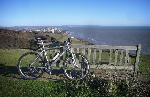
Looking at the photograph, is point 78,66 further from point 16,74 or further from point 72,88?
point 16,74

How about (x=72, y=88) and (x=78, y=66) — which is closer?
(x=72, y=88)

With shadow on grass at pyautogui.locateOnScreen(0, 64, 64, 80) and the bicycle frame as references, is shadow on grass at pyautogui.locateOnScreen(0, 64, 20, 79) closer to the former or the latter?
shadow on grass at pyautogui.locateOnScreen(0, 64, 64, 80)

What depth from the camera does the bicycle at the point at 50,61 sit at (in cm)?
952

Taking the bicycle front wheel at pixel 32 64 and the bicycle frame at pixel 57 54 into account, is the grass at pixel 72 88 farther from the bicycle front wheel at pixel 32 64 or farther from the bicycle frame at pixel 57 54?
the bicycle frame at pixel 57 54

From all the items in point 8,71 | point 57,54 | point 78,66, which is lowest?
point 8,71

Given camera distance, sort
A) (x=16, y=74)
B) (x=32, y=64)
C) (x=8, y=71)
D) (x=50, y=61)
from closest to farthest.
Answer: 1. (x=32, y=64)
2. (x=50, y=61)
3. (x=16, y=74)
4. (x=8, y=71)

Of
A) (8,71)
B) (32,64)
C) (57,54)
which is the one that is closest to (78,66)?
(57,54)

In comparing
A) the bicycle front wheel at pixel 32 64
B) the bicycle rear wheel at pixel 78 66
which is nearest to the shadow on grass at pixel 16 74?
the bicycle front wheel at pixel 32 64

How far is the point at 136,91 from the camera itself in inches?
314

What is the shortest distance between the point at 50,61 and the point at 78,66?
43.1 inches

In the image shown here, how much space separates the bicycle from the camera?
31.2 ft

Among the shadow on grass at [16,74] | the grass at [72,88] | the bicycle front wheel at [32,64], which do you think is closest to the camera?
the grass at [72,88]

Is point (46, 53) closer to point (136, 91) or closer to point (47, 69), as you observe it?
point (47, 69)

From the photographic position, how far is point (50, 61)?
9711 millimetres
